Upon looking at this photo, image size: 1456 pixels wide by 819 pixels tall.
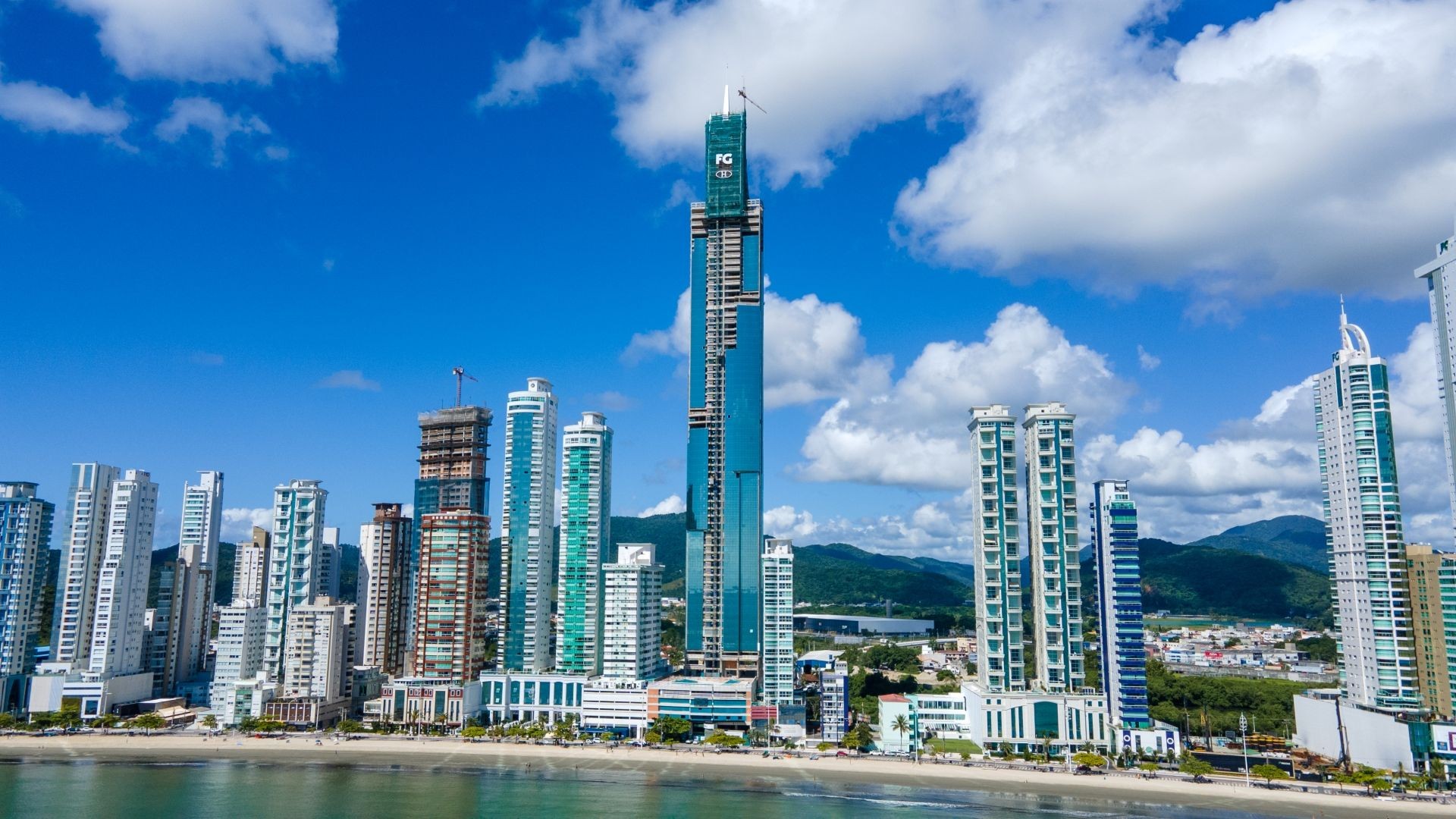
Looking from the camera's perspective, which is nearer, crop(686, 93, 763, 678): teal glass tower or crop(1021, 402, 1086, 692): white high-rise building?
crop(1021, 402, 1086, 692): white high-rise building

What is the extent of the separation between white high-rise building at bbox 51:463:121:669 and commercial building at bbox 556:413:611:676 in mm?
48681

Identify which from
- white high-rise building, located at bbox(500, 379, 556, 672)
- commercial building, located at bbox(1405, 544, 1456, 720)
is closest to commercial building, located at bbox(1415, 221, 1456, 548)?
commercial building, located at bbox(1405, 544, 1456, 720)

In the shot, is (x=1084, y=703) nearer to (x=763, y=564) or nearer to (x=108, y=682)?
(x=763, y=564)

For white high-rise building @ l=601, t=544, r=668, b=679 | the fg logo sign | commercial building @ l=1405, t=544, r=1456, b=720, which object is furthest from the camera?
the fg logo sign

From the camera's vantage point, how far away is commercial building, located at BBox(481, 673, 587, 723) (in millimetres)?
90938

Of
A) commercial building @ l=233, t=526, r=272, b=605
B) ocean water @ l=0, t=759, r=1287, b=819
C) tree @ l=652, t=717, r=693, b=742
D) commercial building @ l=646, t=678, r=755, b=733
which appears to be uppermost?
commercial building @ l=233, t=526, r=272, b=605

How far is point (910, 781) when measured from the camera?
71.1 m

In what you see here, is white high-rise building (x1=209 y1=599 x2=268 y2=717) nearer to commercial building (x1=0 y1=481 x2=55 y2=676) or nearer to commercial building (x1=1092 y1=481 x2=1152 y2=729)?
commercial building (x1=0 y1=481 x2=55 y2=676)

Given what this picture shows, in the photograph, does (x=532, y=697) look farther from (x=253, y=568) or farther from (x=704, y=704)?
(x=253, y=568)

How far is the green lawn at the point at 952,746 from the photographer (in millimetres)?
78750

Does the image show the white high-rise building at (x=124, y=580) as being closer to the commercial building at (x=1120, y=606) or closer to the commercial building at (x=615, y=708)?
the commercial building at (x=615, y=708)

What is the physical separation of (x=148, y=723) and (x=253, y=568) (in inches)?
1145

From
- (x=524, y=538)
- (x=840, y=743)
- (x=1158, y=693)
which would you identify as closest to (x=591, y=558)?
(x=524, y=538)

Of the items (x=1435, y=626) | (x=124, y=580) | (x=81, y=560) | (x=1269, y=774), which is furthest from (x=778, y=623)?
(x=81, y=560)
